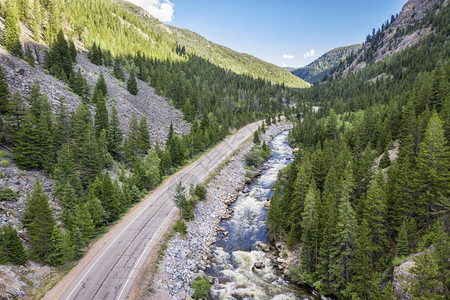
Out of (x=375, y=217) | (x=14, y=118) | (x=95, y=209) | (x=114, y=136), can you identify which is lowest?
(x=375, y=217)

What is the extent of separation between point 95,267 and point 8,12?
242 feet

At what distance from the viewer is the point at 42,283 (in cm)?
2245

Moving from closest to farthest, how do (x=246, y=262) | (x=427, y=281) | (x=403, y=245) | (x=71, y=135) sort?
1. (x=427, y=281)
2. (x=403, y=245)
3. (x=246, y=262)
4. (x=71, y=135)

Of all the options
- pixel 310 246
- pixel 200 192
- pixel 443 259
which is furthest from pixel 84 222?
pixel 443 259

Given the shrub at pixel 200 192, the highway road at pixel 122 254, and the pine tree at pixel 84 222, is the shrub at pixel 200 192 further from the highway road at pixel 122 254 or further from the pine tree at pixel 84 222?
the pine tree at pixel 84 222

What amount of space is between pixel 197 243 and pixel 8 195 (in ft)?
79.9

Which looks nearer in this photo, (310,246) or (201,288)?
(201,288)

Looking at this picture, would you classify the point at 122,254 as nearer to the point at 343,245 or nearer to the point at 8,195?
the point at 8,195

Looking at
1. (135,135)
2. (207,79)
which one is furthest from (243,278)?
(207,79)

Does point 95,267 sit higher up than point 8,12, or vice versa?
point 8,12

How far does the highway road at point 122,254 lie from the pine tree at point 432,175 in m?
30.9

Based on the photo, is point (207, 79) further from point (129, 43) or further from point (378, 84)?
point (378, 84)

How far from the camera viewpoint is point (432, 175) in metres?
24.8

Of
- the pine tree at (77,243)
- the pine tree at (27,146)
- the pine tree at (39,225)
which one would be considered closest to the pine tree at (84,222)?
the pine tree at (77,243)
